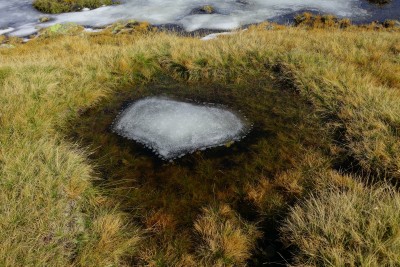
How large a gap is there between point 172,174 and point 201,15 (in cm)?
1594

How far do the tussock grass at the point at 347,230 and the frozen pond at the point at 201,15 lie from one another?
47.2 feet

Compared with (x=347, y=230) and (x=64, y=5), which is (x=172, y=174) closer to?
(x=347, y=230)

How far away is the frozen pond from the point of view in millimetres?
18000

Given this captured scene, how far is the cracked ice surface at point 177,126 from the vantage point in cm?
572

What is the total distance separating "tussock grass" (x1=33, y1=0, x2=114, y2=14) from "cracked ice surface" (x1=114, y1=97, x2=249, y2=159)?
19.7 meters

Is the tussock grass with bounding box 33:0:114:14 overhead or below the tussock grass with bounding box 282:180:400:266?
below

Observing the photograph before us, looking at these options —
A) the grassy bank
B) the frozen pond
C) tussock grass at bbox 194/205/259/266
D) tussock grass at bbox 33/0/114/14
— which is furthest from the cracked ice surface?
tussock grass at bbox 33/0/114/14

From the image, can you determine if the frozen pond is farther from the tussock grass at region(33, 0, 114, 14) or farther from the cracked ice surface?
the cracked ice surface

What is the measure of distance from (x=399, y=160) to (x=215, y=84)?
4.61 meters

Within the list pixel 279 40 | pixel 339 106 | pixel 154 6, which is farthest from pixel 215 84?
pixel 154 6

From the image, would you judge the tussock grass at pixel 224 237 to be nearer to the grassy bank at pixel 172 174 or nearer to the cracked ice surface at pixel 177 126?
the grassy bank at pixel 172 174

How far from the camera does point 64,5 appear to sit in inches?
930

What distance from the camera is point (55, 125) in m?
6.33

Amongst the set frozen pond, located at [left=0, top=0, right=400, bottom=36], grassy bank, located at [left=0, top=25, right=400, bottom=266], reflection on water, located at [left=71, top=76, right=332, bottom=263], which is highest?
grassy bank, located at [left=0, top=25, right=400, bottom=266]
